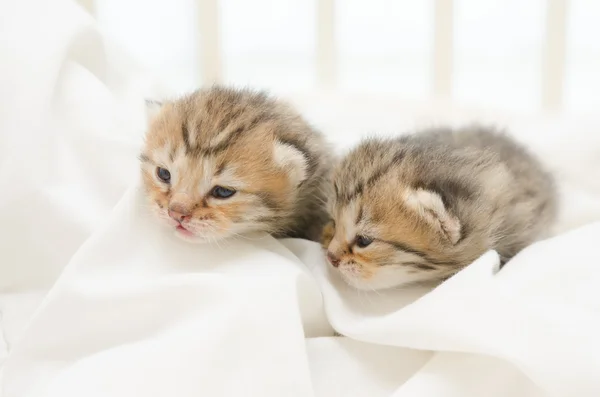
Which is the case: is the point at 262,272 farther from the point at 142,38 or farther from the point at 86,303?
the point at 142,38

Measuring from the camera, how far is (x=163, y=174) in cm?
99

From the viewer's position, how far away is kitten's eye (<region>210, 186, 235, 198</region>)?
37.5 inches

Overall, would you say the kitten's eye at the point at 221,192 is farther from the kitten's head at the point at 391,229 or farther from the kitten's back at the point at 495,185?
the kitten's back at the point at 495,185

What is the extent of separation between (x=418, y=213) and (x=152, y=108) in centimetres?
45

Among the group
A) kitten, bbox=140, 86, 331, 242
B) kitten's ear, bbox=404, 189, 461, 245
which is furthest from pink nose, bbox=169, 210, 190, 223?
kitten's ear, bbox=404, 189, 461, 245

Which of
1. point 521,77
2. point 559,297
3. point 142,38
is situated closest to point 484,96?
point 521,77

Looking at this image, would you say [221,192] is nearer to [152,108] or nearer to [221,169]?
[221,169]

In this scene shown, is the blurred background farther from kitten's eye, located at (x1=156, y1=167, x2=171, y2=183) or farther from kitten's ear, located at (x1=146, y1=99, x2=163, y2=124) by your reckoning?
kitten's eye, located at (x1=156, y1=167, x2=171, y2=183)

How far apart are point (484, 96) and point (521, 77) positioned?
98 mm

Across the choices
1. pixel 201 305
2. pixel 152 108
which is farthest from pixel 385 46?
pixel 201 305

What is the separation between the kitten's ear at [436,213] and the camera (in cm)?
88

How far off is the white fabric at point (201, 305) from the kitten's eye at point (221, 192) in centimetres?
6

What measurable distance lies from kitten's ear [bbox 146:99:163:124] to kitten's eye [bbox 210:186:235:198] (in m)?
0.18

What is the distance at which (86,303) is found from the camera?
32.4 inches
